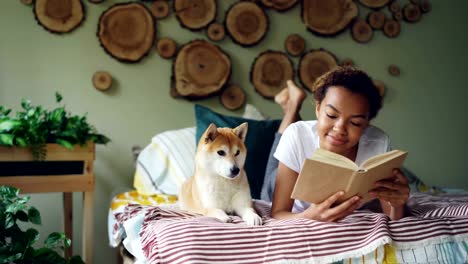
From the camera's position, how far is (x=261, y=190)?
1711 millimetres

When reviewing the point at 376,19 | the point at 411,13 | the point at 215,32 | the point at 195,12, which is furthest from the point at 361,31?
the point at 195,12

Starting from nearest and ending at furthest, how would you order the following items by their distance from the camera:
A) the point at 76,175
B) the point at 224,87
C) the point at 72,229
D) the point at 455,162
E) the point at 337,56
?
the point at 76,175 → the point at 72,229 → the point at 224,87 → the point at 337,56 → the point at 455,162

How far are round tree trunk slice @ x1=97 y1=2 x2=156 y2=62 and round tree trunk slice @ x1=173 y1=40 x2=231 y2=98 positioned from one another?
0.19 metres

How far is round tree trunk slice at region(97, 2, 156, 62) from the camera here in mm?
2129

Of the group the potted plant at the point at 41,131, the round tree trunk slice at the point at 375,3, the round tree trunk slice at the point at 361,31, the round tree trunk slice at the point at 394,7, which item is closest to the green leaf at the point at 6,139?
the potted plant at the point at 41,131

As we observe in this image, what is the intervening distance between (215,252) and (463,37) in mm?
2695

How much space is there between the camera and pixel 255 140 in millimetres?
1820

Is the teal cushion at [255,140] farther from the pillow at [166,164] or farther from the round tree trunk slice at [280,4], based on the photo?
the round tree trunk slice at [280,4]

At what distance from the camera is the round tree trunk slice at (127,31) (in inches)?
83.8

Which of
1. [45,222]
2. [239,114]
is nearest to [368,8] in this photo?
[239,114]

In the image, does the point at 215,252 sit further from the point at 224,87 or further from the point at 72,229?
the point at 224,87

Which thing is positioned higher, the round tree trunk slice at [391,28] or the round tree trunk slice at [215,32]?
the round tree trunk slice at [391,28]

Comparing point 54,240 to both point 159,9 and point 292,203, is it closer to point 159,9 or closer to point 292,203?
point 292,203

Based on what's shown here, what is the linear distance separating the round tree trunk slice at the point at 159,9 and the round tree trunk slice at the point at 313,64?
32.8 inches
